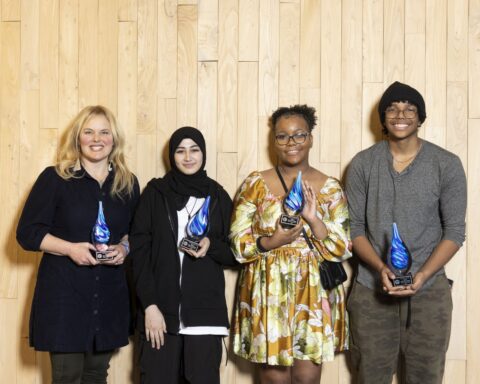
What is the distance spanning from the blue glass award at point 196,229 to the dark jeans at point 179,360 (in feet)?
1.35

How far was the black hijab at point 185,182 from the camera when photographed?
289 centimetres

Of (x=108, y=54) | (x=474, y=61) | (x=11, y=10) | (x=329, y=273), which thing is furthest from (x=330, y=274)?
(x=11, y=10)

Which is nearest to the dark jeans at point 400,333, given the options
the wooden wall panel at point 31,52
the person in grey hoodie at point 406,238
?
the person in grey hoodie at point 406,238

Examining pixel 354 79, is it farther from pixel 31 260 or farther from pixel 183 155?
pixel 31 260

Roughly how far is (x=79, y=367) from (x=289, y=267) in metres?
1.01

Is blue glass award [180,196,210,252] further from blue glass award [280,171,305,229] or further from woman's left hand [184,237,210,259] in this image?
blue glass award [280,171,305,229]

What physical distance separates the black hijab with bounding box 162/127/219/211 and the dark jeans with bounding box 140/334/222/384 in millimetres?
600

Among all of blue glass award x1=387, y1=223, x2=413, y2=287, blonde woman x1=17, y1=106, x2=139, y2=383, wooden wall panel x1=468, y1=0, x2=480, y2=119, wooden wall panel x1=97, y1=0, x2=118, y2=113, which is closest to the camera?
blue glass award x1=387, y1=223, x2=413, y2=287

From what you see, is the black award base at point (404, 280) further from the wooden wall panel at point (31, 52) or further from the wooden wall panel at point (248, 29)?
the wooden wall panel at point (31, 52)

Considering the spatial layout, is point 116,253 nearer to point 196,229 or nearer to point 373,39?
point 196,229

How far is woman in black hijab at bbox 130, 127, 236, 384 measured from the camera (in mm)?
2785

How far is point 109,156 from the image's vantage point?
2930mm

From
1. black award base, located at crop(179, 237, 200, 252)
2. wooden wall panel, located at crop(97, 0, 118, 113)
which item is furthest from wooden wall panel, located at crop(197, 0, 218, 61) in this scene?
black award base, located at crop(179, 237, 200, 252)

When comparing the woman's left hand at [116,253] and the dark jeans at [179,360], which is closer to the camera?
the woman's left hand at [116,253]
